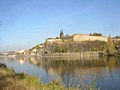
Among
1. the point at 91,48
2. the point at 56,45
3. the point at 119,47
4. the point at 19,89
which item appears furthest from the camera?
the point at 56,45

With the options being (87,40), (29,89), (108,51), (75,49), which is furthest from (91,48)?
(29,89)

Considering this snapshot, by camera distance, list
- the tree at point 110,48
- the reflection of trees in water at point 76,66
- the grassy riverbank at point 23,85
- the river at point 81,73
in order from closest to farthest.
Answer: the grassy riverbank at point 23,85
the river at point 81,73
the reflection of trees in water at point 76,66
the tree at point 110,48

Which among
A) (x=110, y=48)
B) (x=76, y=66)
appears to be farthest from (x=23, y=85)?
(x=110, y=48)

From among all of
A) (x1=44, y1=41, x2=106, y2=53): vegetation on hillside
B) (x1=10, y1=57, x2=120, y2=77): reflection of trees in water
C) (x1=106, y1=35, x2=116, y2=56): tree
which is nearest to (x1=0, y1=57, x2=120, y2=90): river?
(x1=10, y1=57, x2=120, y2=77): reflection of trees in water

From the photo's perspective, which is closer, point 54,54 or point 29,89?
point 29,89

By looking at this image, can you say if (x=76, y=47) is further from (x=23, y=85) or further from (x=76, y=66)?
(x=23, y=85)

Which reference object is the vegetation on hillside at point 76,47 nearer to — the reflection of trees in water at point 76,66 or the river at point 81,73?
the reflection of trees in water at point 76,66

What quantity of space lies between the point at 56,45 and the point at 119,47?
55394 millimetres

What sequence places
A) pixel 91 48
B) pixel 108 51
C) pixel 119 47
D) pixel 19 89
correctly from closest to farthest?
Result: pixel 19 89, pixel 108 51, pixel 119 47, pixel 91 48

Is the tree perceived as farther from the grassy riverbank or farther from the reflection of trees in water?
the grassy riverbank

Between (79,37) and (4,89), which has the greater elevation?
(79,37)

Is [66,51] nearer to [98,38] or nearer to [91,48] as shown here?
[91,48]

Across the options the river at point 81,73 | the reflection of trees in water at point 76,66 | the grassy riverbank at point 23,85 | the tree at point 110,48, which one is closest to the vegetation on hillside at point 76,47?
the tree at point 110,48

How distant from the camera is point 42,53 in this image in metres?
169
